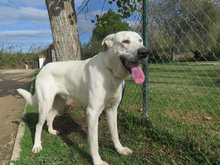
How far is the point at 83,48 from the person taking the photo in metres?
5.56

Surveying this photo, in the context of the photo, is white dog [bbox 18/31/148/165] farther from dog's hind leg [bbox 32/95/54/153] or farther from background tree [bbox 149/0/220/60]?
background tree [bbox 149/0/220/60]

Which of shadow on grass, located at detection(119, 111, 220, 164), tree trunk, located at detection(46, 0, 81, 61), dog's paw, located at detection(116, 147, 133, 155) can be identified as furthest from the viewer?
tree trunk, located at detection(46, 0, 81, 61)

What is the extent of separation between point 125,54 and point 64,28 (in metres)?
2.60

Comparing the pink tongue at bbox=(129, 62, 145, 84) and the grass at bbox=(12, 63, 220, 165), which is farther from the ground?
the pink tongue at bbox=(129, 62, 145, 84)

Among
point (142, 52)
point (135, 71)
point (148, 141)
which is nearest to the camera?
point (142, 52)

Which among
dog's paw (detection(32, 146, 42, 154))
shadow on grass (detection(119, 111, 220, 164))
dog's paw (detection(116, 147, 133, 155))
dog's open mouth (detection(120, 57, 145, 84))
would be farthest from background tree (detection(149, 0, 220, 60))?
dog's paw (detection(32, 146, 42, 154))

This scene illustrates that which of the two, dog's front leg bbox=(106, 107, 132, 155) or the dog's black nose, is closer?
the dog's black nose

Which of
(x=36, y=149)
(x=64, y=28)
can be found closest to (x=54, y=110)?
(x=36, y=149)

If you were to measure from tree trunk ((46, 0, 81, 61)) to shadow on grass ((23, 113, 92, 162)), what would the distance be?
149cm

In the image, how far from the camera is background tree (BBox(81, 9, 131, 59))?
3.40 metres

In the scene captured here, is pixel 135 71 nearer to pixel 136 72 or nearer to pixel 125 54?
pixel 136 72

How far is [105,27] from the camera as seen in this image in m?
4.00

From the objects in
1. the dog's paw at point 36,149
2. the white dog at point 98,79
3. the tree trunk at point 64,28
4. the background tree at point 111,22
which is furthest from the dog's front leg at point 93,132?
the tree trunk at point 64,28

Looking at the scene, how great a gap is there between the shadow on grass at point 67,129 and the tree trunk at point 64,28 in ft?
4.90
